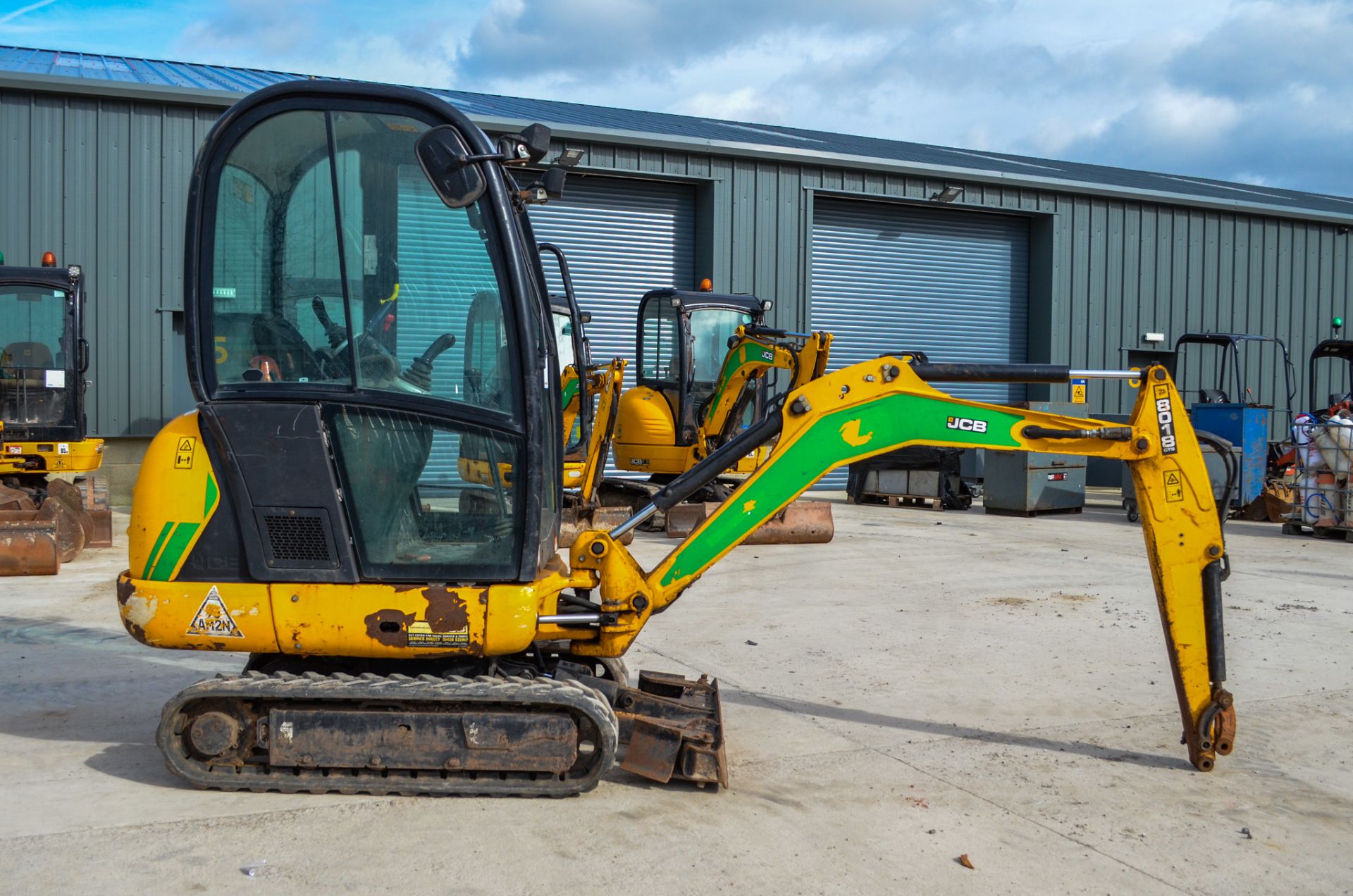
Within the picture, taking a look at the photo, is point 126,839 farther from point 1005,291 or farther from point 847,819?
point 1005,291

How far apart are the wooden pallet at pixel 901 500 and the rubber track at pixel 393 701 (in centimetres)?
1417

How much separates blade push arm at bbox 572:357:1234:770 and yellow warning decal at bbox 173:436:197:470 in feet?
5.41

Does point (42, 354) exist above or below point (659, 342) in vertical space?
below

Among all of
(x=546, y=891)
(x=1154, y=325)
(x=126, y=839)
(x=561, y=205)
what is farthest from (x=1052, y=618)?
(x=1154, y=325)

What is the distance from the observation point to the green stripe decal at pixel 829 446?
4.91m

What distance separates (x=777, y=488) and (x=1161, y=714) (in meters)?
2.52

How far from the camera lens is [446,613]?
14.6 feet

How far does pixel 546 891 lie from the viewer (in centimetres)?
370

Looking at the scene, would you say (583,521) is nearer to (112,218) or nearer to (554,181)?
(554,181)

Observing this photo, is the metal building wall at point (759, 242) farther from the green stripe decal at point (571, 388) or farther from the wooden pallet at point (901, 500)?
the green stripe decal at point (571, 388)

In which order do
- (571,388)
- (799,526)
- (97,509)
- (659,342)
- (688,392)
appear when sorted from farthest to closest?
(659,342) < (688,392) < (571,388) < (97,509) < (799,526)

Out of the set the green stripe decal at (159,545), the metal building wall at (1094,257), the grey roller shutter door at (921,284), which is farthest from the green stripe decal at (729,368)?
the green stripe decal at (159,545)

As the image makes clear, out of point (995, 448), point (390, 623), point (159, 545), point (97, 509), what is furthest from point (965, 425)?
point (97, 509)

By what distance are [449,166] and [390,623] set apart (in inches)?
67.9
